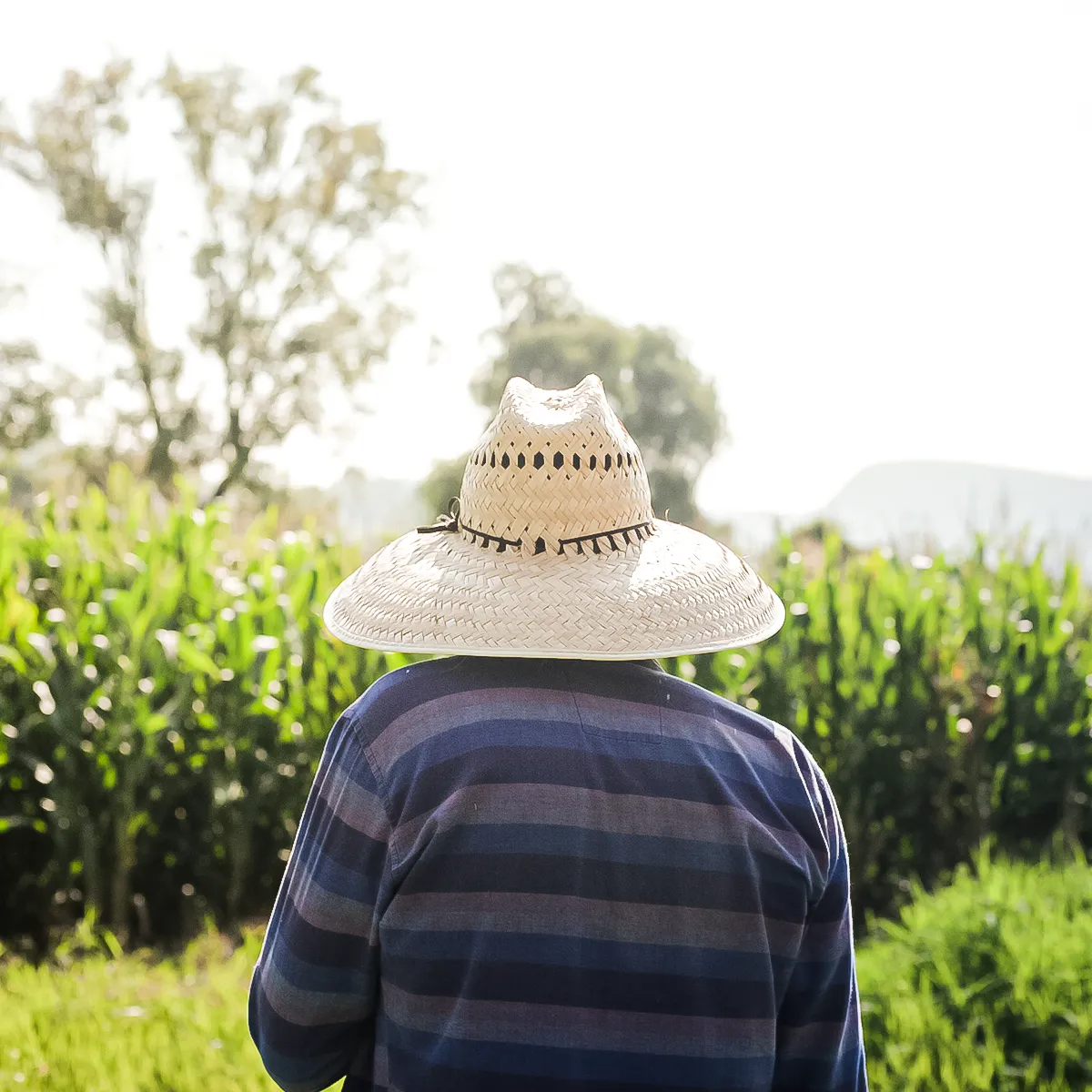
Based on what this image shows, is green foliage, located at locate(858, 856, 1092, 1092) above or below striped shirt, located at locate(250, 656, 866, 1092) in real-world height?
below

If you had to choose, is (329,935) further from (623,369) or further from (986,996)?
(623,369)

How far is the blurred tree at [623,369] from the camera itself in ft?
106

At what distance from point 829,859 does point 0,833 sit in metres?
3.66

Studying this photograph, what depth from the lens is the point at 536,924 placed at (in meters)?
1.10

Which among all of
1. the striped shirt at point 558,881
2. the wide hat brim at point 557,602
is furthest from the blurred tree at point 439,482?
the striped shirt at point 558,881

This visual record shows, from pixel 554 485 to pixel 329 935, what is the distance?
1.88 ft

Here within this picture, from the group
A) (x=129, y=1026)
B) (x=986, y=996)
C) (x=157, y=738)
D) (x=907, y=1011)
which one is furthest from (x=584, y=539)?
(x=157, y=738)

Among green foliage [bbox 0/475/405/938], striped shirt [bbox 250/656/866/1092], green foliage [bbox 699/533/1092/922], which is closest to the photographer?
striped shirt [bbox 250/656/866/1092]

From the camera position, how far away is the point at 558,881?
1.09 metres

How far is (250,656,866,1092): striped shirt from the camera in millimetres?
1086

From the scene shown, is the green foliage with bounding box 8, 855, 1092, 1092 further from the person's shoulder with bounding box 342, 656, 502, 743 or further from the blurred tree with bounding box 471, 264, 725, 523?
the blurred tree with bounding box 471, 264, 725, 523

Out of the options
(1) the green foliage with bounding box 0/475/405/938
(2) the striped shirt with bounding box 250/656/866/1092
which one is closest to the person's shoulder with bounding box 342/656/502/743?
(2) the striped shirt with bounding box 250/656/866/1092

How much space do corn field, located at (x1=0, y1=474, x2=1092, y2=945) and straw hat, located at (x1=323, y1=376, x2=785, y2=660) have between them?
100 inches

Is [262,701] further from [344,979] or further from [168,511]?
[344,979]
